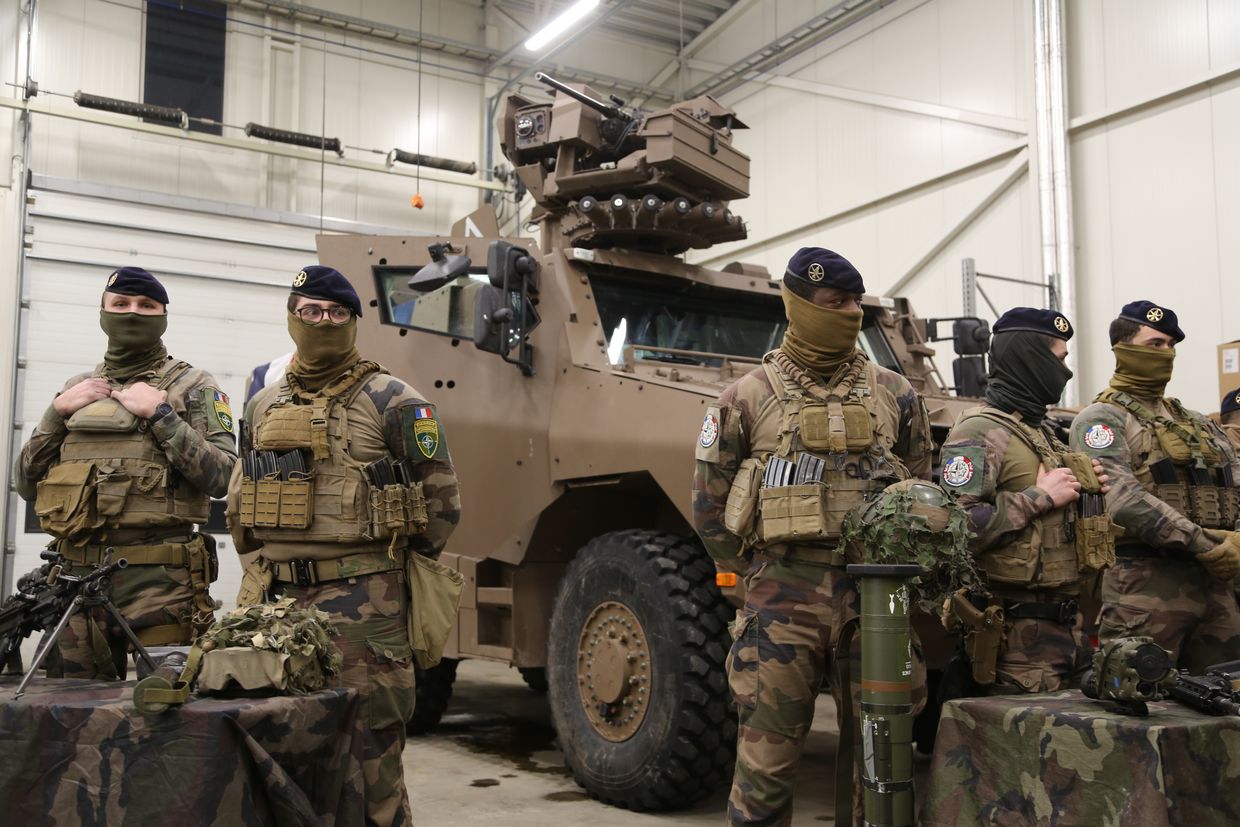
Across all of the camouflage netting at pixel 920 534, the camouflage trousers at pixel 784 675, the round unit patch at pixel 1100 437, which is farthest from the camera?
the round unit patch at pixel 1100 437

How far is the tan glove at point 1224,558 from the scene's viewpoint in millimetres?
4086

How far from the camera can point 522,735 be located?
653 centimetres

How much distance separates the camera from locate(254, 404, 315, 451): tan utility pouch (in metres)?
3.32

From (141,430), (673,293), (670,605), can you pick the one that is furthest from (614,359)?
(141,430)

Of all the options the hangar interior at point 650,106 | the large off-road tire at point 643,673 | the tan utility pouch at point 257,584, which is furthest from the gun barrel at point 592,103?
the hangar interior at point 650,106

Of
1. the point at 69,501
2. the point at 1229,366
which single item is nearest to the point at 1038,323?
the point at 69,501

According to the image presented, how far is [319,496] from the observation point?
3332 mm

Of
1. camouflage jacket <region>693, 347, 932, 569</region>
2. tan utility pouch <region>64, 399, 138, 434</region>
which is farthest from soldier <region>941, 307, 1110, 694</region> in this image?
tan utility pouch <region>64, 399, 138, 434</region>

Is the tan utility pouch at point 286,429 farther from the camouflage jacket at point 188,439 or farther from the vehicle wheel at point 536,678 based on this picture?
the vehicle wheel at point 536,678

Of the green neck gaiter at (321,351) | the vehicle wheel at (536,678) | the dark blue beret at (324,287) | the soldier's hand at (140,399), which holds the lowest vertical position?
the vehicle wheel at (536,678)

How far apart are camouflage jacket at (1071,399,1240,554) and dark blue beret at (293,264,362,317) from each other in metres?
2.49

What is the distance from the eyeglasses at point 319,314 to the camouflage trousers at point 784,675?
143 cm

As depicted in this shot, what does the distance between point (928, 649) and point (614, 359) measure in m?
1.83

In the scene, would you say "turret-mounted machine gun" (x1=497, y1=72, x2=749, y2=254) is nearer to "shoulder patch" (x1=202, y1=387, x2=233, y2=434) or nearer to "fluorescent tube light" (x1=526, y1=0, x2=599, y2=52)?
"shoulder patch" (x1=202, y1=387, x2=233, y2=434)
